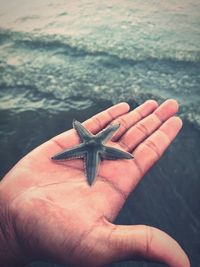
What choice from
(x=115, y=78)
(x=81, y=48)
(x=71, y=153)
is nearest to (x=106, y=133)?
(x=71, y=153)

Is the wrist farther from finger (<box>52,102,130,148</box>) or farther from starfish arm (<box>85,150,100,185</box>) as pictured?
finger (<box>52,102,130,148</box>)

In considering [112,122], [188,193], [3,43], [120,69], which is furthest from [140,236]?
[3,43]

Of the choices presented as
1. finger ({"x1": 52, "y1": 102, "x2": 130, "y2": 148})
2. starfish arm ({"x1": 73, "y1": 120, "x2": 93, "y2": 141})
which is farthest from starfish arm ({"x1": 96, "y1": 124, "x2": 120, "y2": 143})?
finger ({"x1": 52, "y1": 102, "x2": 130, "y2": 148})

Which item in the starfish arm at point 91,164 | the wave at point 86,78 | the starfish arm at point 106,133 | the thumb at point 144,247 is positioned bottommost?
the thumb at point 144,247

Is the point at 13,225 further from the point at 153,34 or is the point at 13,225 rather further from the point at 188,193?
the point at 153,34

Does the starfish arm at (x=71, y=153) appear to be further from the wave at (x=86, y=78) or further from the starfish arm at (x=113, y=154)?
the wave at (x=86, y=78)

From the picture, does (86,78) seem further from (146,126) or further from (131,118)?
(146,126)

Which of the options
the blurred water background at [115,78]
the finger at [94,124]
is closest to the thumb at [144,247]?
the blurred water background at [115,78]
